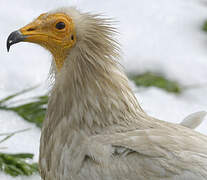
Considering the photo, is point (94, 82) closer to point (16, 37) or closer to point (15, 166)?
point (16, 37)

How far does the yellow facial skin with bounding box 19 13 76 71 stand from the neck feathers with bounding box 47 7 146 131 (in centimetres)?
4

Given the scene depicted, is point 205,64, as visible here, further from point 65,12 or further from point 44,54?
point 65,12

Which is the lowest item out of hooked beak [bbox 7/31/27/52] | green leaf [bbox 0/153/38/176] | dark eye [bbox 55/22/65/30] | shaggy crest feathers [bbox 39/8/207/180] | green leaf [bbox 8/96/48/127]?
green leaf [bbox 0/153/38/176]

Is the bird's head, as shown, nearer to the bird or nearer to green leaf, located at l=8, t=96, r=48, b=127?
the bird

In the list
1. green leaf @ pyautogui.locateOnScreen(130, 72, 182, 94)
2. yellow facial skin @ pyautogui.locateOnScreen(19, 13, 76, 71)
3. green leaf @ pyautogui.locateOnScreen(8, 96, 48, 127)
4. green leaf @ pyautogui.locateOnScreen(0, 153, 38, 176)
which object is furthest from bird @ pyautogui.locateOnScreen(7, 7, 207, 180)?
green leaf @ pyautogui.locateOnScreen(130, 72, 182, 94)

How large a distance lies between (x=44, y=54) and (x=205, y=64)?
1570 mm

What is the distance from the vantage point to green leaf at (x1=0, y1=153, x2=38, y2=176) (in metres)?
3.01

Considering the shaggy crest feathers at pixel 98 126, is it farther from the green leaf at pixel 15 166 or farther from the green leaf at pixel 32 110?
the green leaf at pixel 32 110

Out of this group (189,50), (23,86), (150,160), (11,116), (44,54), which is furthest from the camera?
(189,50)

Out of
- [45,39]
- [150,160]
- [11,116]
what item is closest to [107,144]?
[150,160]

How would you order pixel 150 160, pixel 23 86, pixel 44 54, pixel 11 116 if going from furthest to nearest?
pixel 44 54, pixel 23 86, pixel 11 116, pixel 150 160

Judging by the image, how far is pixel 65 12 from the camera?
233cm

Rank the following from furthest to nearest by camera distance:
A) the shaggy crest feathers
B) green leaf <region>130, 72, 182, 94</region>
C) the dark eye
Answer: green leaf <region>130, 72, 182, 94</region> < the dark eye < the shaggy crest feathers

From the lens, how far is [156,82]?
170 inches
